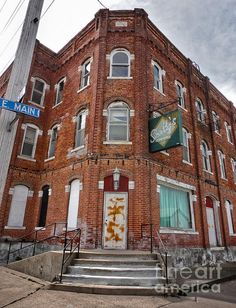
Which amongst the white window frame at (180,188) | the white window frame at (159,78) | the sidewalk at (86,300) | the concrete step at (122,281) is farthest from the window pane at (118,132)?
the sidewalk at (86,300)

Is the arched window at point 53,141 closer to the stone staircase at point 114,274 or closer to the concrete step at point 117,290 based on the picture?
the stone staircase at point 114,274

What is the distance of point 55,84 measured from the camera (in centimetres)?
1672

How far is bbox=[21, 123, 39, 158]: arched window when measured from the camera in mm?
14484

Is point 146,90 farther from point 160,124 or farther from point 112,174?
point 112,174

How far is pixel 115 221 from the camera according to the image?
10.1 meters

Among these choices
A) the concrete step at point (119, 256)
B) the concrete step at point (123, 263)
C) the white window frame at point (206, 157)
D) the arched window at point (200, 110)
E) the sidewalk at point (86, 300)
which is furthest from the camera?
the arched window at point (200, 110)

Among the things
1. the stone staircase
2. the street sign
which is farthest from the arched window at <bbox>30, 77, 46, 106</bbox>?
the stone staircase

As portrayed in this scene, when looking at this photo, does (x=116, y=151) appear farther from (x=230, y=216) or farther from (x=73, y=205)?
(x=230, y=216)

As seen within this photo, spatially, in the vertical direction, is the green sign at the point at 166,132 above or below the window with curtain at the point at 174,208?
above

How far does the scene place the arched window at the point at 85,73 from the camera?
557 inches

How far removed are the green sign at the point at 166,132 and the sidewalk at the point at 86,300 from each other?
18.3 feet

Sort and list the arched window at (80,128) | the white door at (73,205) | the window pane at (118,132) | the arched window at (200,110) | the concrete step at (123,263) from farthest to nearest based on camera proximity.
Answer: the arched window at (200,110)
the arched window at (80,128)
the window pane at (118,132)
the white door at (73,205)
the concrete step at (123,263)

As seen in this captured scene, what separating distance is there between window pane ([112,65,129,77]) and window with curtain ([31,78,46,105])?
20.1ft

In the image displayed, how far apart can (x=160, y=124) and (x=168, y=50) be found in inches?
291
